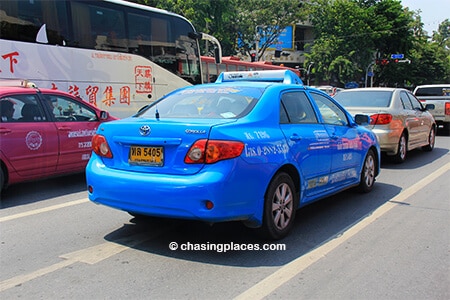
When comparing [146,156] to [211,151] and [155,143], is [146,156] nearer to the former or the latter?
[155,143]

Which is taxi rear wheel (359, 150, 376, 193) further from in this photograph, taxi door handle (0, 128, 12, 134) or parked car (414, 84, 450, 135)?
parked car (414, 84, 450, 135)

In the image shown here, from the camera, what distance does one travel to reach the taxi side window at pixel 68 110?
6531mm

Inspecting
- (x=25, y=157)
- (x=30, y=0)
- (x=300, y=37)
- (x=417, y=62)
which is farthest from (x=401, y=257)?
(x=300, y=37)

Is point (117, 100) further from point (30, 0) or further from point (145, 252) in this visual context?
point (145, 252)

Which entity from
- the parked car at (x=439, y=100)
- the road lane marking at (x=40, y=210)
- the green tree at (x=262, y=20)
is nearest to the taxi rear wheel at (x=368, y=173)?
the road lane marking at (x=40, y=210)

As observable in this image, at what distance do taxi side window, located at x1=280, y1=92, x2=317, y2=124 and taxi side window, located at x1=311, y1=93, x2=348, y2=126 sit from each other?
11.9 inches

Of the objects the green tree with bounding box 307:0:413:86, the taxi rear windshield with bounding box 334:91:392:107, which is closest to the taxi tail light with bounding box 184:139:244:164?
the taxi rear windshield with bounding box 334:91:392:107

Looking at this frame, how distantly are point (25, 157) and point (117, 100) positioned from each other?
5.23 meters

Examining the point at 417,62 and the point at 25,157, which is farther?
the point at 417,62

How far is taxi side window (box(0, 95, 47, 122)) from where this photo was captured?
5840mm

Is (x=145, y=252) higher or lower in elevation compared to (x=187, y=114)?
lower

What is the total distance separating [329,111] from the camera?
557 centimetres

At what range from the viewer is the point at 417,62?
163 ft

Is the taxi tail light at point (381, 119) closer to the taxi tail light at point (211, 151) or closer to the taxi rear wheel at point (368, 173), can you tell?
the taxi rear wheel at point (368, 173)
